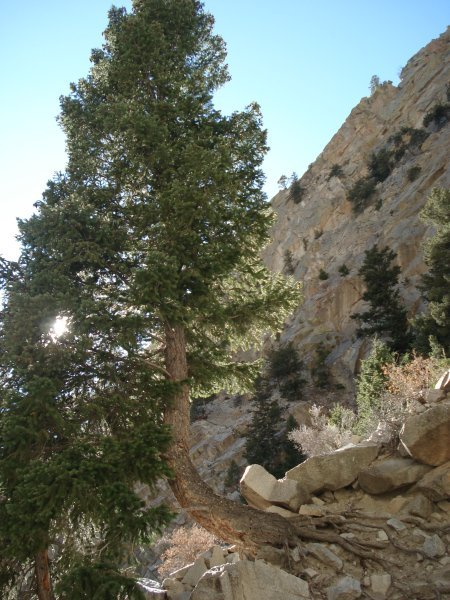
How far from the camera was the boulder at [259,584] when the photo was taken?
6.36 m

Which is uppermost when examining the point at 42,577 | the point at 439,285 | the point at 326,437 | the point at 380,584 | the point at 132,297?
the point at 132,297

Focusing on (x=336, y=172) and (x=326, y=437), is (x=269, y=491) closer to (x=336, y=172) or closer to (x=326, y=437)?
(x=326, y=437)

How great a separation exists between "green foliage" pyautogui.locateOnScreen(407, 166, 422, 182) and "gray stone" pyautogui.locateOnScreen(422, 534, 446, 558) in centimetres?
4781

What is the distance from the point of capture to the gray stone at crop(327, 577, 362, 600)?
631 centimetres

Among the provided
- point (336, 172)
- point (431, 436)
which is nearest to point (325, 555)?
point (431, 436)

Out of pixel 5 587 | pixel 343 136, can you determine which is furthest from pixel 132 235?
pixel 343 136

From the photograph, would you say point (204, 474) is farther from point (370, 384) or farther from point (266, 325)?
point (266, 325)

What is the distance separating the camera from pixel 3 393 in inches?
292

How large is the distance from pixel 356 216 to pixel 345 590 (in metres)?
54.0

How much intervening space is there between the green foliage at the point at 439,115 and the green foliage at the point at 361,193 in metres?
9.64

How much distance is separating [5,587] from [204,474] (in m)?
31.0

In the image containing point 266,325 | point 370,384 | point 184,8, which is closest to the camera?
point 266,325

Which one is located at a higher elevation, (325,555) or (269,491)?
(269,491)

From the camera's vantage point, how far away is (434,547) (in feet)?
22.5
